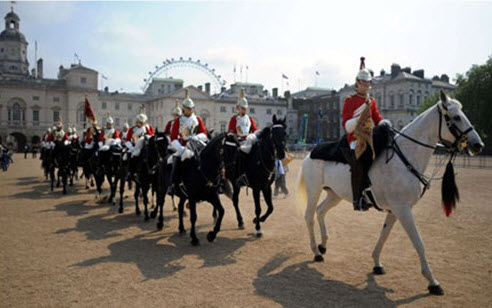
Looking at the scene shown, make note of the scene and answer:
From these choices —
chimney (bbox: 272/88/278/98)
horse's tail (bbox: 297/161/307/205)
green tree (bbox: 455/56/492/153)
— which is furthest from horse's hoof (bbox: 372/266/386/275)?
chimney (bbox: 272/88/278/98)

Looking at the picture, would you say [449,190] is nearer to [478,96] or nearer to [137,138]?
[137,138]

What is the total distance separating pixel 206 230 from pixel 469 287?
255 inches

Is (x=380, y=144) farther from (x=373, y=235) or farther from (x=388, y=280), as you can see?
(x=373, y=235)

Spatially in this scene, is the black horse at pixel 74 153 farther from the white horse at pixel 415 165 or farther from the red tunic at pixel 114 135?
the white horse at pixel 415 165

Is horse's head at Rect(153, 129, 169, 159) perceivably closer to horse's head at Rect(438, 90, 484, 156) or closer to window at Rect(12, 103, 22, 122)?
horse's head at Rect(438, 90, 484, 156)

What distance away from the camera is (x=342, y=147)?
7.25 m

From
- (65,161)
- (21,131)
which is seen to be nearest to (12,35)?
(21,131)

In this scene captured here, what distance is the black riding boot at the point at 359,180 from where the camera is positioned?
22.1 ft

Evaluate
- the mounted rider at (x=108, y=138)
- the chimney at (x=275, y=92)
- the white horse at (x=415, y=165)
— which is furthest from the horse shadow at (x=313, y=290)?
the chimney at (x=275, y=92)

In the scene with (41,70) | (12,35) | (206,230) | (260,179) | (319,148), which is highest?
(12,35)

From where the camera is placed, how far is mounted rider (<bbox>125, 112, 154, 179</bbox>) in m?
12.3

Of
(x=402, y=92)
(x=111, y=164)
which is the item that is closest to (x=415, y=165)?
(x=111, y=164)

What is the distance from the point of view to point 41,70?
10150cm

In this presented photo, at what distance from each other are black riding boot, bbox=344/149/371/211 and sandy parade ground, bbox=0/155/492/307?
1.26 metres
